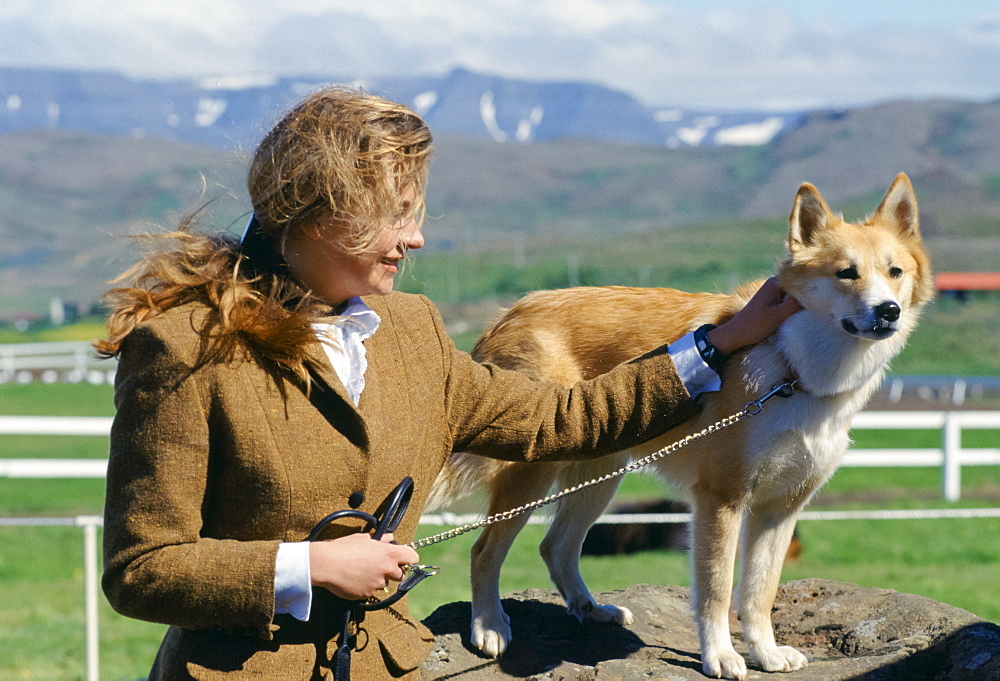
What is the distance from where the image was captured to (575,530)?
446 centimetres

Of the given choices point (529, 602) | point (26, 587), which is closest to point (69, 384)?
point (26, 587)

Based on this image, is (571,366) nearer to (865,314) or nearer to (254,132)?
(865,314)

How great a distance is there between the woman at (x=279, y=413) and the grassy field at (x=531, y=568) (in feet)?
7.49

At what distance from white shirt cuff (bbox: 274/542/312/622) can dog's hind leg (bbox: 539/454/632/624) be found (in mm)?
2182

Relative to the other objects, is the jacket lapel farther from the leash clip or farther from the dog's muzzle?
the dog's muzzle

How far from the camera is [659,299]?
424cm

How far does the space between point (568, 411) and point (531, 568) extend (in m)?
7.10

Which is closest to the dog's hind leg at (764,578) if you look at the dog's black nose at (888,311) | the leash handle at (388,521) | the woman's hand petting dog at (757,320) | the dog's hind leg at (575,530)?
the dog's hind leg at (575,530)

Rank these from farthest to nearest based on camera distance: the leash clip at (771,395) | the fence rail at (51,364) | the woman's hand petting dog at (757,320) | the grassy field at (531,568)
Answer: the fence rail at (51,364) < the grassy field at (531,568) < the leash clip at (771,395) < the woman's hand petting dog at (757,320)

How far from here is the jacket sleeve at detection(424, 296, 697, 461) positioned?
9.61 ft

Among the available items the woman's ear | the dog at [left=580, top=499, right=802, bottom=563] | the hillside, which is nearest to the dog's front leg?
the woman's ear

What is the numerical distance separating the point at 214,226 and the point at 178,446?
69cm

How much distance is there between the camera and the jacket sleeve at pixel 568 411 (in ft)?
9.61

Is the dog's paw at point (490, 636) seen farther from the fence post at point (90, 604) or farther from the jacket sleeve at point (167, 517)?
the fence post at point (90, 604)
